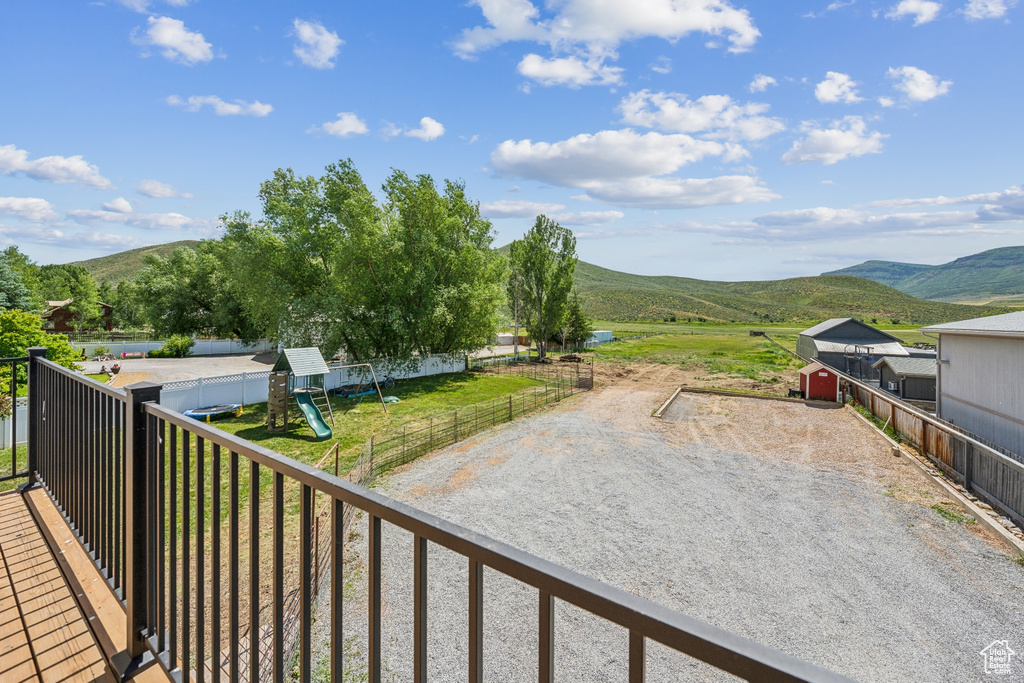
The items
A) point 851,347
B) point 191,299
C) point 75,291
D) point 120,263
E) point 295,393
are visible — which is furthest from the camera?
point 120,263

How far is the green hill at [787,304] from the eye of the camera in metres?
87.9

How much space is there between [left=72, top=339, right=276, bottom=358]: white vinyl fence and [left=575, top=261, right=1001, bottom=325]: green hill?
52984 mm

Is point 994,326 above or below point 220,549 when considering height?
above

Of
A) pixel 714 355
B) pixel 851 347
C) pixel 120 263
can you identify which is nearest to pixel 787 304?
pixel 714 355

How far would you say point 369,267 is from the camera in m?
21.4

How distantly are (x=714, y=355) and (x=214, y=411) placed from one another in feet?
126

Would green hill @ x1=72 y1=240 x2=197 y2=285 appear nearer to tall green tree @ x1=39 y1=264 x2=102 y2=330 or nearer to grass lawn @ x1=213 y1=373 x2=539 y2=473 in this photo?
tall green tree @ x1=39 y1=264 x2=102 y2=330

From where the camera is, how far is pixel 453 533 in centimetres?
104

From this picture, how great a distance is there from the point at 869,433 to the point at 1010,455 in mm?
4695

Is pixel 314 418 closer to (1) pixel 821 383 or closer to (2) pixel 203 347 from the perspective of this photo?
(1) pixel 821 383

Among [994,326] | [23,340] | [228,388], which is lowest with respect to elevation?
[228,388]

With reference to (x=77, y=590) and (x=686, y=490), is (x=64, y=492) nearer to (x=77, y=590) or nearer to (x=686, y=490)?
(x=77, y=590)

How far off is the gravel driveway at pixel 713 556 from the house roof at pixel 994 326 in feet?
12.9

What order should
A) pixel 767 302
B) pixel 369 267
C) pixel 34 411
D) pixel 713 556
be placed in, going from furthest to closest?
pixel 767 302 < pixel 369 267 < pixel 713 556 < pixel 34 411
